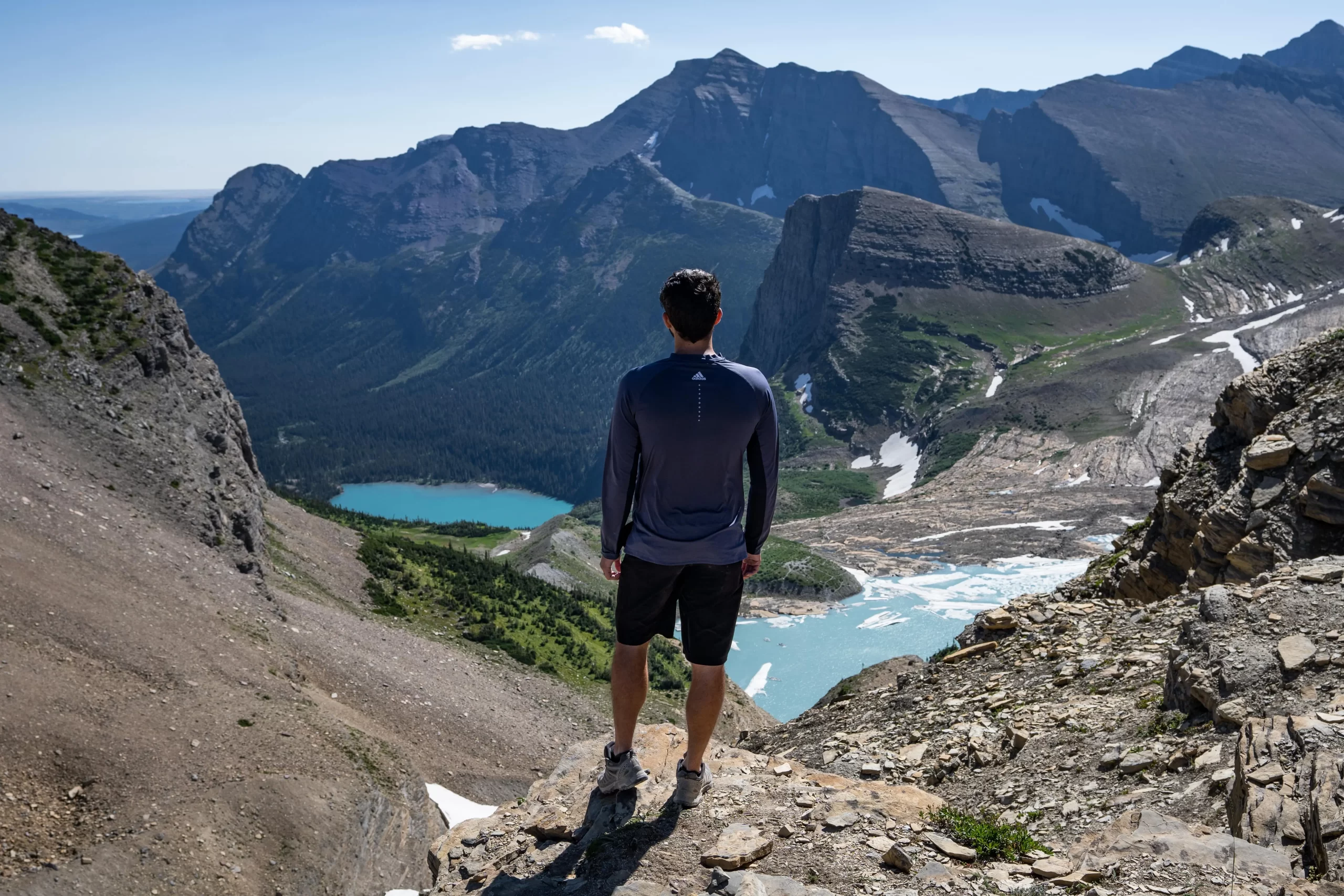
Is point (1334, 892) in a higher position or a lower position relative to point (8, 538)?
higher

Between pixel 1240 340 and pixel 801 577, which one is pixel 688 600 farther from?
pixel 1240 340

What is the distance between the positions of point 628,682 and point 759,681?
5338 centimetres

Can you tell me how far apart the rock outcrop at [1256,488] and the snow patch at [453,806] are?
1723 centimetres

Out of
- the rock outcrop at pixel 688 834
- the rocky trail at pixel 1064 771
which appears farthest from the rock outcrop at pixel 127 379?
the rock outcrop at pixel 688 834

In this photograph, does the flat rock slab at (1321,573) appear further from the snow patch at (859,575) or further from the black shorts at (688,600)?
the snow patch at (859,575)

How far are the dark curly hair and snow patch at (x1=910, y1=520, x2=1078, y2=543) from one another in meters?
96.0

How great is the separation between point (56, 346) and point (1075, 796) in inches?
1336

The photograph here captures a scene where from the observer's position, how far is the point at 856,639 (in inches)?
2707

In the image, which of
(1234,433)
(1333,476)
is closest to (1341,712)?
(1333,476)

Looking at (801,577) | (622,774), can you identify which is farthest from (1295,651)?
(801,577)

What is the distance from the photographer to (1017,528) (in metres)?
102

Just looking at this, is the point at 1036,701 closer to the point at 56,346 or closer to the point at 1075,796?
the point at 1075,796

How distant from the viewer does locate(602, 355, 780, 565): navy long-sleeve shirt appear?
8.59 metres

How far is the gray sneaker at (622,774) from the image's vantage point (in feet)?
32.6
